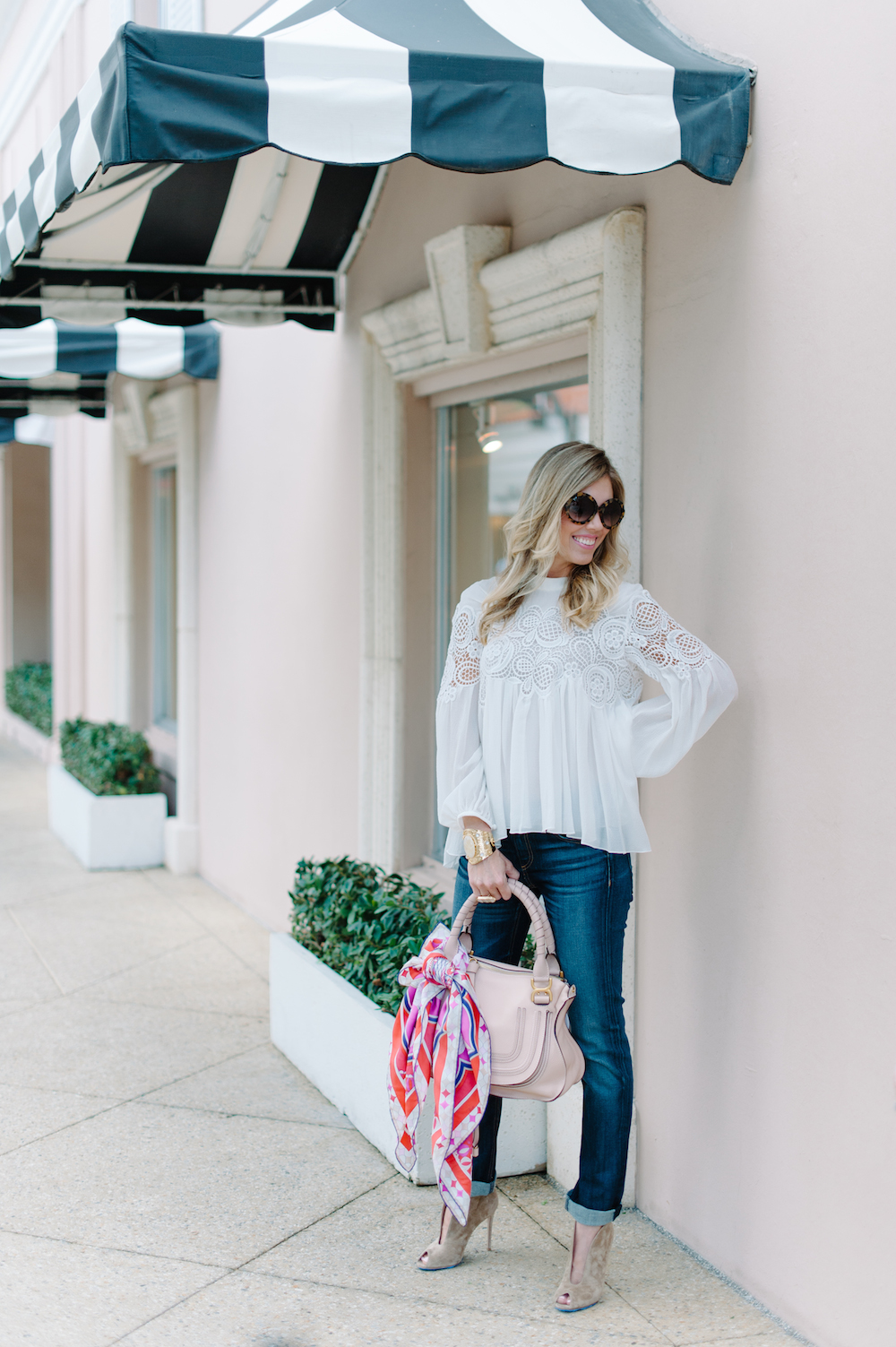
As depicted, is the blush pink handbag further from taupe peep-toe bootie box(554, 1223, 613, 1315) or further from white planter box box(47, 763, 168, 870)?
white planter box box(47, 763, 168, 870)

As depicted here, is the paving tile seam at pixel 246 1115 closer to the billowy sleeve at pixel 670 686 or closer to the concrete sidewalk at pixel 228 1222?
the concrete sidewalk at pixel 228 1222

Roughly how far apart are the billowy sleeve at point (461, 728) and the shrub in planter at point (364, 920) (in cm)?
107

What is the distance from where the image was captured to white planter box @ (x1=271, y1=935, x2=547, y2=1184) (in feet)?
11.5

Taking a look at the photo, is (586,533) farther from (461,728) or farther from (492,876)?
(492,876)

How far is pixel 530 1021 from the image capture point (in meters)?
2.65

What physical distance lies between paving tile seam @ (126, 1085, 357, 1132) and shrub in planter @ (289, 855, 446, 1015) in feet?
1.34

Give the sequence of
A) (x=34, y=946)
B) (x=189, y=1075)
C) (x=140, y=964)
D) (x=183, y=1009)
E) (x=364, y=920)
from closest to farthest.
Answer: (x=364, y=920)
(x=189, y=1075)
(x=183, y=1009)
(x=140, y=964)
(x=34, y=946)

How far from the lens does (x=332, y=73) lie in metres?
2.55

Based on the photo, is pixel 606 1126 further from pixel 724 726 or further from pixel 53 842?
pixel 53 842

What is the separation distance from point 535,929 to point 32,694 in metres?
11.7

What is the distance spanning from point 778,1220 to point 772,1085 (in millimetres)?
299

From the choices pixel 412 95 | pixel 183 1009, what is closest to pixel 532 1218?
pixel 183 1009

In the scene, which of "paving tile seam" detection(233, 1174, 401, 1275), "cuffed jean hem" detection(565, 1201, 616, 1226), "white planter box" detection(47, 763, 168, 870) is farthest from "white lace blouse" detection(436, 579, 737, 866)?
"white planter box" detection(47, 763, 168, 870)

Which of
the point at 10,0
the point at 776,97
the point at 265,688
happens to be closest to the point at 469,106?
the point at 776,97
